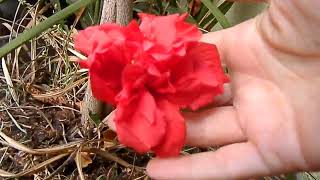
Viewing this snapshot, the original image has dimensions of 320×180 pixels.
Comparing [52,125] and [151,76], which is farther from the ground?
[151,76]

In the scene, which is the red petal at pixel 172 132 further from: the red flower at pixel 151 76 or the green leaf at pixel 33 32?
the green leaf at pixel 33 32

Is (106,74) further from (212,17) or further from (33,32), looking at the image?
(212,17)

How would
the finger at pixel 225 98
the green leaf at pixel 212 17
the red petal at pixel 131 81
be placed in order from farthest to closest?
the green leaf at pixel 212 17
the finger at pixel 225 98
the red petal at pixel 131 81

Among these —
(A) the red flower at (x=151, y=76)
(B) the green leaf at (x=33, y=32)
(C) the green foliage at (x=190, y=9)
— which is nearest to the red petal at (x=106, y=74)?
(A) the red flower at (x=151, y=76)

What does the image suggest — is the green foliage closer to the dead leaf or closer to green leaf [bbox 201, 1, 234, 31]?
green leaf [bbox 201, 1, 234, 31]

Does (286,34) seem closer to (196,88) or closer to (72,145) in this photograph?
(196,88)

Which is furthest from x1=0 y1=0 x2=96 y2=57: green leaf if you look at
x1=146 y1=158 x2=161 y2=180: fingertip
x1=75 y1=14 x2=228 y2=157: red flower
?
x1=146 y1=158 x2=161 y2=180: fingertip

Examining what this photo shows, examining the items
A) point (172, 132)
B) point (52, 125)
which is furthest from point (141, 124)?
point (52, 125)
